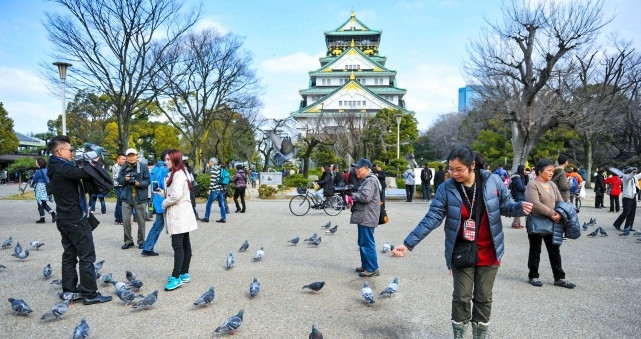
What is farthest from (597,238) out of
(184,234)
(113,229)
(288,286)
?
(113,229)

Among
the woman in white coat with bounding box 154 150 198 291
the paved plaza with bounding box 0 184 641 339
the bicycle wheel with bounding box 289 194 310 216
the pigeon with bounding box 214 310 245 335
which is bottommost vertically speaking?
the paved plaza with bounding box 0 184 641 339

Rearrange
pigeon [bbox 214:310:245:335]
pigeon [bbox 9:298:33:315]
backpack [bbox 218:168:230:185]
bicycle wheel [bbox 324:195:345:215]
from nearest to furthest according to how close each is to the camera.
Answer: pigeon [bbox 214:310:245:335] → pigeon [bbox 9:298:33:315] → backpack [bbox 218:168:230:185] → bicycle wheel [bbox 324:195:345:215]

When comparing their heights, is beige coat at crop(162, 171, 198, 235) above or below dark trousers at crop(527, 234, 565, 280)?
above

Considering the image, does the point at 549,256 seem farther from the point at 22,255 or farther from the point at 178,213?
the point at 22,255

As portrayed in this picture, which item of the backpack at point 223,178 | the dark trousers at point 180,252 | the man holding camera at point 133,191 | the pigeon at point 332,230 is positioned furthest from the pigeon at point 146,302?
the backpack at point 223,178

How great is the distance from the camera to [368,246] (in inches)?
217

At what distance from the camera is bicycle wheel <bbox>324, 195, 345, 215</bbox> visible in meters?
12.5

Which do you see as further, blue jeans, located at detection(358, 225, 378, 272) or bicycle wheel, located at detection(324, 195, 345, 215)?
bicycle wheel, located at detection(324, 195, 345, 215)

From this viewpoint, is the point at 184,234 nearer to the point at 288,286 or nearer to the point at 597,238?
the point at 288,286

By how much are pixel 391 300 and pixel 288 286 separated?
50.4 inches

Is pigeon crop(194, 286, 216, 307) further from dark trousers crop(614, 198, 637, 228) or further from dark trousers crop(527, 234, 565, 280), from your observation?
dark trousers crop(614, 198, 637, 228)

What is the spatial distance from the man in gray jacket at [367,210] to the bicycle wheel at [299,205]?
7.20m

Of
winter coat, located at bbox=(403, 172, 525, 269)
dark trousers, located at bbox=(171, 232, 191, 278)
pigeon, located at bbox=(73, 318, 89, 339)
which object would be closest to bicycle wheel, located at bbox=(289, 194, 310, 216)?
dark trousers, located at bbox=(171, 232, 191, 278)

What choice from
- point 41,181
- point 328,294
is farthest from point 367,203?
point 41,181
